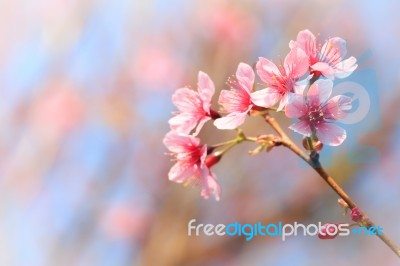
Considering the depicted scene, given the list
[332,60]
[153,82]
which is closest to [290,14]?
[153,82]

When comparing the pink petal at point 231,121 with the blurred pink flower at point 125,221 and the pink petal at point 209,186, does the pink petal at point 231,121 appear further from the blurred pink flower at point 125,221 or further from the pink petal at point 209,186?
the blurred pink flower at point 125,221

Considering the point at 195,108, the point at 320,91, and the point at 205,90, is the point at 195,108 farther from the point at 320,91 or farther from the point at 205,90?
the point at 320,91

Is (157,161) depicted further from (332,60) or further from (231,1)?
(332,60)

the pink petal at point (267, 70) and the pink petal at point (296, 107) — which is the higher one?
the pink petal at point (267, 70)

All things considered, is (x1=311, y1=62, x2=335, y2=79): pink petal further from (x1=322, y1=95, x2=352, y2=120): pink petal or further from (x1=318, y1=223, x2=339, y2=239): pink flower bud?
(x1=318, y1=223, x2=339, y2=239): pink flower bud

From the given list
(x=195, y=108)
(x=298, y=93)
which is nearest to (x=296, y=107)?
(x=298, y=93)

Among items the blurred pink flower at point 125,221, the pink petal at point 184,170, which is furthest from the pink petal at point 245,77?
the blurred pink flower at point 125,221
